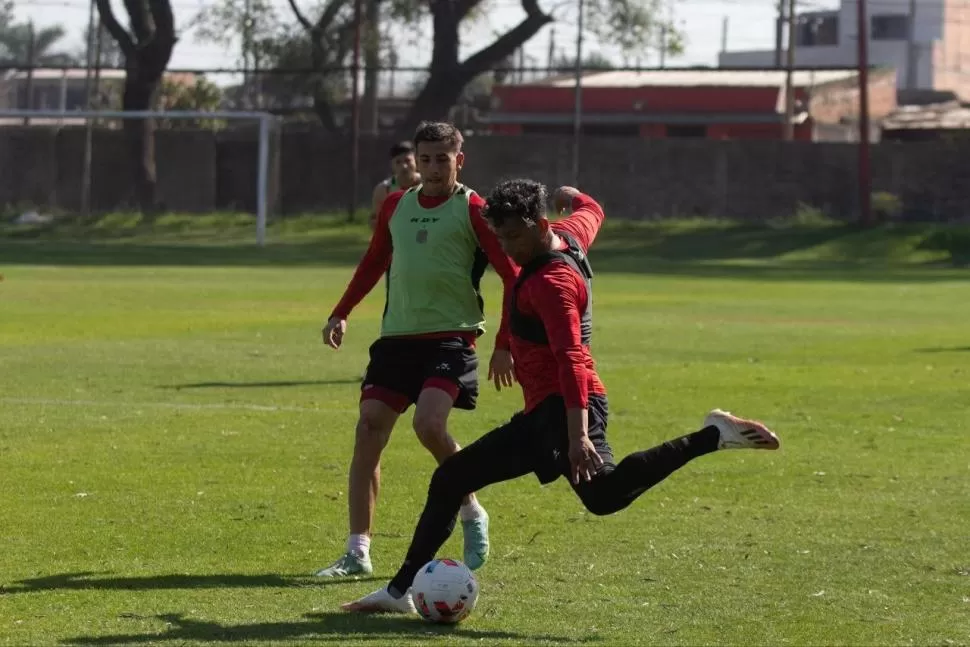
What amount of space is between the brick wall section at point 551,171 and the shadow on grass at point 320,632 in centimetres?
3970

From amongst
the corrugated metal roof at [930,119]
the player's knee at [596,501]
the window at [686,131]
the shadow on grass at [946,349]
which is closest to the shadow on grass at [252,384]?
the shadow on grass at [946,349]

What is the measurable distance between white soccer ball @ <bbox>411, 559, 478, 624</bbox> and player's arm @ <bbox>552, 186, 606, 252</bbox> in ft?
4.78

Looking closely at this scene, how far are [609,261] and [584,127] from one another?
1951 cm

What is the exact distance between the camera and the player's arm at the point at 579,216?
24.8ft

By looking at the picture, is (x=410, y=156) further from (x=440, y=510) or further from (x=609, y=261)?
(x=609, y=261)

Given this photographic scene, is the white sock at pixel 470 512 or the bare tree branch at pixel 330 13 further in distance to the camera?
the bare tree branch at pixel 330 13

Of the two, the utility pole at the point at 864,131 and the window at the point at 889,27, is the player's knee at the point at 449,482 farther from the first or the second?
the window at the point at 889,27

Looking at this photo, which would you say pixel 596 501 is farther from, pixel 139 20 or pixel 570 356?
pixel 139 20

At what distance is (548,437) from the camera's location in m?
6.79

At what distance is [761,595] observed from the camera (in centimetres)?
737

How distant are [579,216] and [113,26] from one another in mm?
45627

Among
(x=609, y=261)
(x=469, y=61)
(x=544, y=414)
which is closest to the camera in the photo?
(x=544, y=414)

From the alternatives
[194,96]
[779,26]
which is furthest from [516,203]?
[194,96]

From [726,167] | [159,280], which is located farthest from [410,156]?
[726,167]
